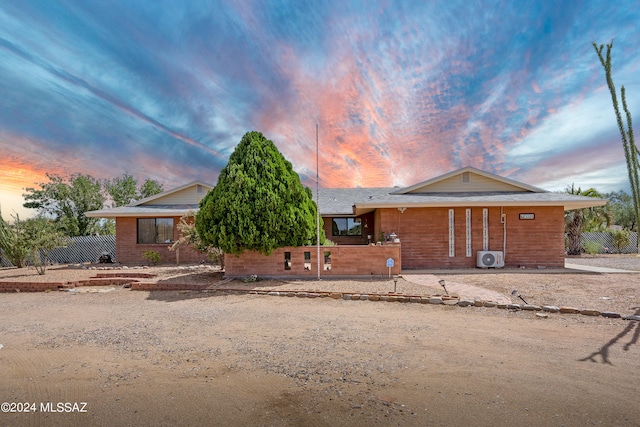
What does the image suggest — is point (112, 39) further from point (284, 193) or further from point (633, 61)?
point (633, 61)

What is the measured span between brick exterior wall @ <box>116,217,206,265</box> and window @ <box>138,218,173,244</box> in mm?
232

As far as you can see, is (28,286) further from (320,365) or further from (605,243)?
(605,243)

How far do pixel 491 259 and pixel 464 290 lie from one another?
16.9 ft

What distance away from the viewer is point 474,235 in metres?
13.6

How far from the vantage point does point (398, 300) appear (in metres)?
A: 8.01

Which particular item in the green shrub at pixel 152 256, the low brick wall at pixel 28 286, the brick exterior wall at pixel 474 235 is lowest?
the low brick wall at pixel 28 286

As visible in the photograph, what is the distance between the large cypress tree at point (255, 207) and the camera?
33.9ft

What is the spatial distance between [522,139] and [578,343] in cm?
1166

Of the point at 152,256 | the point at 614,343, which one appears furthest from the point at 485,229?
the point at 152,256

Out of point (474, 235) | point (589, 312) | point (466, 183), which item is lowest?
point (589, 312)

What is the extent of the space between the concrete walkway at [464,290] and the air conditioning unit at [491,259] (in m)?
3.31

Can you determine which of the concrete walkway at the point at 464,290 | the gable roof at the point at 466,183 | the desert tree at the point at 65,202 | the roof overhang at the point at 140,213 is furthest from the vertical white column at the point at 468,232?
the desert tree at the point at 65,202

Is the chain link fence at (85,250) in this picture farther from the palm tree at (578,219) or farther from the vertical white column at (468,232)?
the palm tree at (578,219)

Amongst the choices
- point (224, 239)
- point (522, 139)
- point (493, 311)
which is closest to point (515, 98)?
point (522, 139)
